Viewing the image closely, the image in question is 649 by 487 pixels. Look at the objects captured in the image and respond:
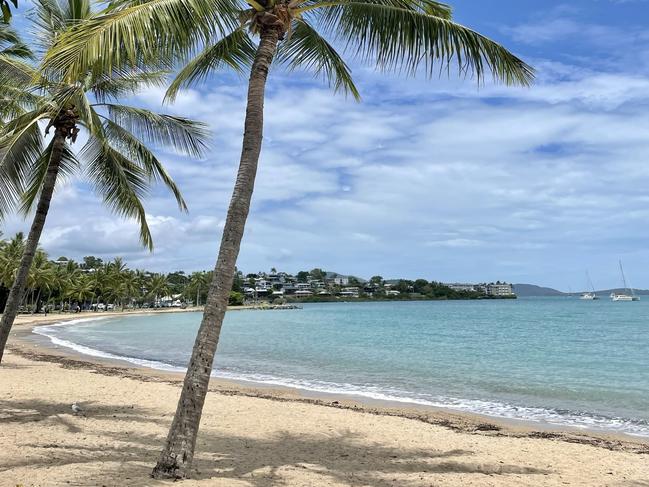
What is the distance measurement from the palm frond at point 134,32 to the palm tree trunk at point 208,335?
1236 millimetres

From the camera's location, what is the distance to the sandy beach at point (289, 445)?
5734 mm

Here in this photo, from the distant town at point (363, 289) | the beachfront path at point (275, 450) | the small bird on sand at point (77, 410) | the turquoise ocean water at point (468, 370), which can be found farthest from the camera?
the distant town at point (363, 289)

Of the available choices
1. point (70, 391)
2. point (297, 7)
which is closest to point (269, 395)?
point (70, 391)

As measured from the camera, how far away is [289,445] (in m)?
7.60

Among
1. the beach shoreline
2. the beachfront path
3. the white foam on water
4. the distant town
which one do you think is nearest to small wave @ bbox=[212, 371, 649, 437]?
the white foam on water

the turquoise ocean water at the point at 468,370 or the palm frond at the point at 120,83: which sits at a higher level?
the palm frond at the point at 120,83

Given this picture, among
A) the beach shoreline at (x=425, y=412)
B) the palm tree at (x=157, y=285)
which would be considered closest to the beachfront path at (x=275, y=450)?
the beach shoreline at (x=425, y=412)

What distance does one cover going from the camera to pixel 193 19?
5.41m

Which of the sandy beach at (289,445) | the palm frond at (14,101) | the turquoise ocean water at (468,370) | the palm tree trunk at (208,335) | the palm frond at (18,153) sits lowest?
the turquoise ocean water at (468,370)

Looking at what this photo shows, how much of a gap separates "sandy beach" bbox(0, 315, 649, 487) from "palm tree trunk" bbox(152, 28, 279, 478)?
12.0 inches

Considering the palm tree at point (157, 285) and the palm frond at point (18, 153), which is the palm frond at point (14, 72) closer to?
the palm frond at point (18, 153)

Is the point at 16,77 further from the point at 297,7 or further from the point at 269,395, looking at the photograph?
the point at 269,395

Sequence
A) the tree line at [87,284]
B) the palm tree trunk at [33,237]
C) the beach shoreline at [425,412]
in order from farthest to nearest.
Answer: the tree line at [87,284] < the beach shoreline at [425,412] < the palm tree trunk at [33,237]

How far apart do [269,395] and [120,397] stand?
358cm
